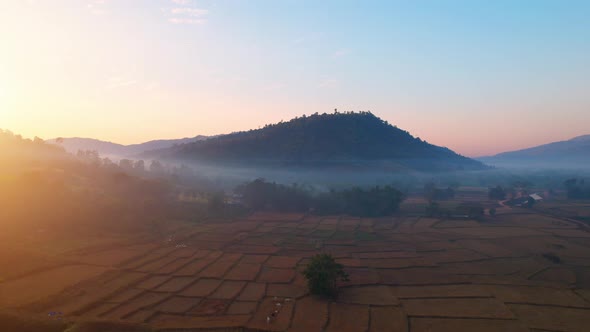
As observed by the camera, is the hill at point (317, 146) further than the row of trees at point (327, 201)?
Yes

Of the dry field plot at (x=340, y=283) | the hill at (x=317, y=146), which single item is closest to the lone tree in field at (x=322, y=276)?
the dry field plot at (x=340, y=283)

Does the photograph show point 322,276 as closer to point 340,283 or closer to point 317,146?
point 340,283

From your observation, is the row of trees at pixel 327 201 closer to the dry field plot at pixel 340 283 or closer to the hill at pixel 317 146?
the dry field plot at pixel 340 283

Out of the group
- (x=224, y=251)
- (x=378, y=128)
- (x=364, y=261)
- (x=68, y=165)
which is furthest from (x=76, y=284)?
A: (x=378, y=128)

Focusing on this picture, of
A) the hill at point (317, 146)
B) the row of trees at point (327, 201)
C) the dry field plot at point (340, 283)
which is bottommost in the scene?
the dry field plot at point (340, 283)

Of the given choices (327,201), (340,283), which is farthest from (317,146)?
(340,283)
